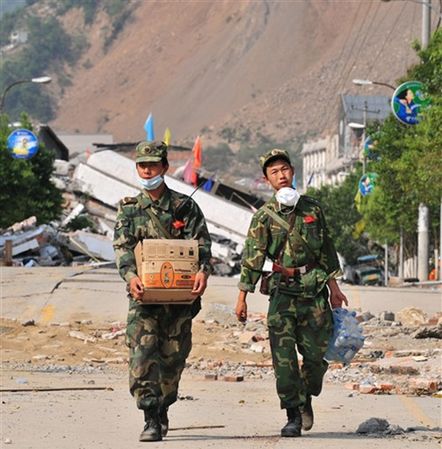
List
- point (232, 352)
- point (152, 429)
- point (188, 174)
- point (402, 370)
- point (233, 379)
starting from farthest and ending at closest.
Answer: point (188, 174) → point (232, 352) → point (402, 370) → point (233, 379) → point (152, 429)

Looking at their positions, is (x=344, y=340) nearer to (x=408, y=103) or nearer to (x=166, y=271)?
(x=166, y=271)

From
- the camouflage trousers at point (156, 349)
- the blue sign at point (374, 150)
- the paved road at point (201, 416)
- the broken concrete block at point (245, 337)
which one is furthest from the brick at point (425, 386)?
the blue sign at point (374, 150)

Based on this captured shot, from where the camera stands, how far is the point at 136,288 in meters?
11.3

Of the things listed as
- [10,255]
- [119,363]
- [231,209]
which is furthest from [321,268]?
[231,209]

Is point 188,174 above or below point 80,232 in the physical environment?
above

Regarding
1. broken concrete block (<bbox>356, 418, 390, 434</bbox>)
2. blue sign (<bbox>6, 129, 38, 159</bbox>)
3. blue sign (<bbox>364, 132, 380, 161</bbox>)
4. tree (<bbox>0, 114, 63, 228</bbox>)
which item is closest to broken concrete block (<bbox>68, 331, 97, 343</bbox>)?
broken concrete block (<bbox>356, 418, 390, 434</bbox>)

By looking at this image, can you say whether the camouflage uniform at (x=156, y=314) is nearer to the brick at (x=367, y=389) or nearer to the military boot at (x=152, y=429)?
the military boot at (x=152, y=429)

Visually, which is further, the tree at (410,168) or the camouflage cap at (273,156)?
the tree at (410,168)

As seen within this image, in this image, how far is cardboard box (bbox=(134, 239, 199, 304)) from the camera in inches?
444

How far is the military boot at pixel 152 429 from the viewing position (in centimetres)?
1111

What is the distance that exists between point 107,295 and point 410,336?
695 centimetres

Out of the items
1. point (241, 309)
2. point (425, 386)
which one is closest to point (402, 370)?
point (425, 386)

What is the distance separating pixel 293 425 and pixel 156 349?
1.05 metres

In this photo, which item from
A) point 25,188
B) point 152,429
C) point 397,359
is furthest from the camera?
point 25,188
